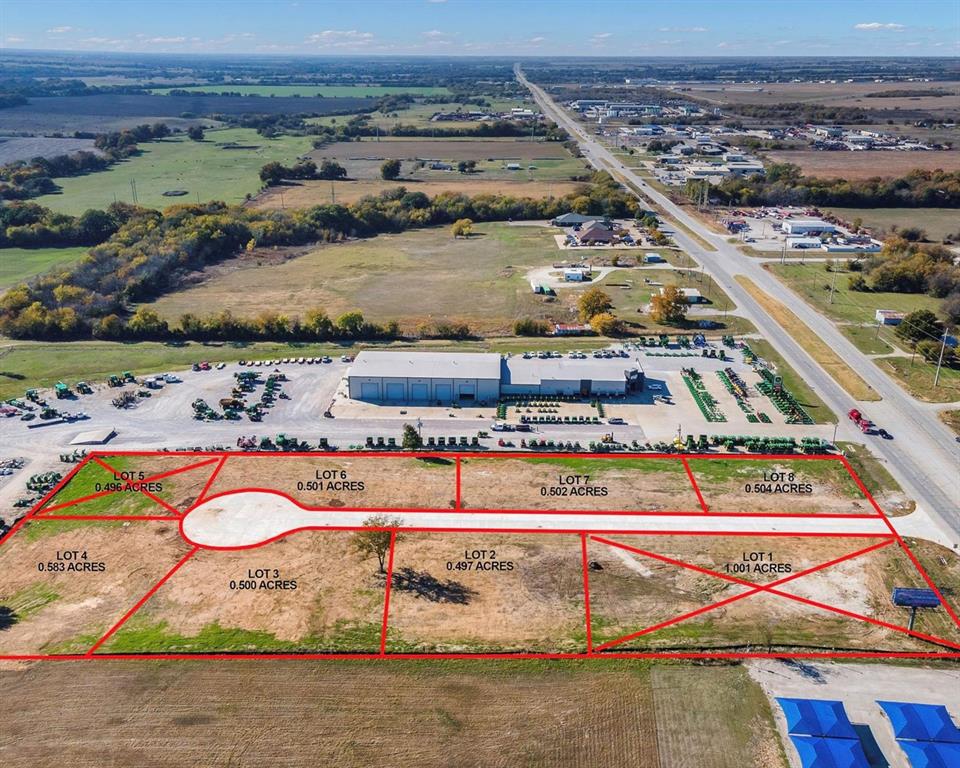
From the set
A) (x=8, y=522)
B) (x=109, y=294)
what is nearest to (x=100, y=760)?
(x=8, y=522)

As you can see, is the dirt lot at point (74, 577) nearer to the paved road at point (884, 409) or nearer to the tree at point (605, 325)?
the tree at point (605, 325)

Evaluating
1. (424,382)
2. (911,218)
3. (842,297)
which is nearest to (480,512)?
(424,382)

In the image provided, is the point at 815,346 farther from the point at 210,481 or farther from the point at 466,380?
the point at 210,481

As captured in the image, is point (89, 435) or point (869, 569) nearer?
point (869, 569)

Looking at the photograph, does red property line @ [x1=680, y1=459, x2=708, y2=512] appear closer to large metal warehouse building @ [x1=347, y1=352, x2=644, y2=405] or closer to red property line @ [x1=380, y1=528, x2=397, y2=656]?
large metal warehouse building @ [x1=347, y1=352, x2=644, y2=405]

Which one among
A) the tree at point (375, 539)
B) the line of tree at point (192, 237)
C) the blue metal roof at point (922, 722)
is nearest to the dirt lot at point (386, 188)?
the line of tree at point (192, 237)

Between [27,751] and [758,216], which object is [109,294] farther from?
[758,216]
